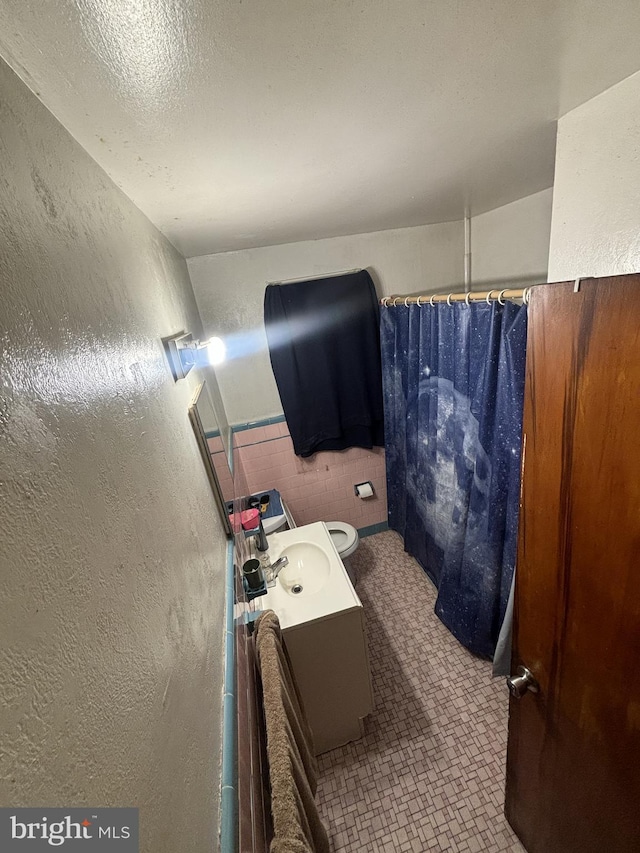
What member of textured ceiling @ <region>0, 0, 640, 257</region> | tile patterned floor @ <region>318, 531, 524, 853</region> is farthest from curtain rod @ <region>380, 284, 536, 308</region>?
tile patterned floor @ <region>318, 531, 524, 853</region>

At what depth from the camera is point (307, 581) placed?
156 cm

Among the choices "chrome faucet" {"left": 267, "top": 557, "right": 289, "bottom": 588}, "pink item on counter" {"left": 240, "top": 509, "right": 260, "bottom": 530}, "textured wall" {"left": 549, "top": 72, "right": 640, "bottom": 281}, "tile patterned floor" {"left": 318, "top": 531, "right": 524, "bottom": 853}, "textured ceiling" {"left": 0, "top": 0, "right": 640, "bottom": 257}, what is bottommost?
"tile patterned floor" {"left": 318, "top": 531, "right": 524, "bottom": 853}

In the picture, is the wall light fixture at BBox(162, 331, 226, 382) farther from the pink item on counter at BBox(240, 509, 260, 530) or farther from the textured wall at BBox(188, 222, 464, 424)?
the pink item on counter at BBox(240, 509, 260, 530)

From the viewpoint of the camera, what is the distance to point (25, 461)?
323mm

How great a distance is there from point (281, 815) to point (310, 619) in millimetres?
647

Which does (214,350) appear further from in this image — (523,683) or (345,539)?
(523,683)

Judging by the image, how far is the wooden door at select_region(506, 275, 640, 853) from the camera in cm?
62

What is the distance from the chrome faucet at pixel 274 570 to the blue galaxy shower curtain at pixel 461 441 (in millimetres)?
870

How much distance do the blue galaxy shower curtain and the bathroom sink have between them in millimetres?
698

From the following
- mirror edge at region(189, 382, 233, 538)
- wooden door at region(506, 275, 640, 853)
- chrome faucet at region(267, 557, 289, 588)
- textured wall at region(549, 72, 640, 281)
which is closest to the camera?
wooden door at region(506, 275, 640, 853)

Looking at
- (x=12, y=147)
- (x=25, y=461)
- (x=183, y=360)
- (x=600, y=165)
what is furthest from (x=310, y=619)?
(x=600, y=165)

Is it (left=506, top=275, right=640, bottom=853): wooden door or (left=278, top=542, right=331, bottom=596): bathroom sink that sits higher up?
(left=506, top=275, right=640, bottom=853): wooden door

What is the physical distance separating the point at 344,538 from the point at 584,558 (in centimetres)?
165

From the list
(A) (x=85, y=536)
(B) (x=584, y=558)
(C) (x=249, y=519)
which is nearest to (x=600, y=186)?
(B) (x=584, y=558)
